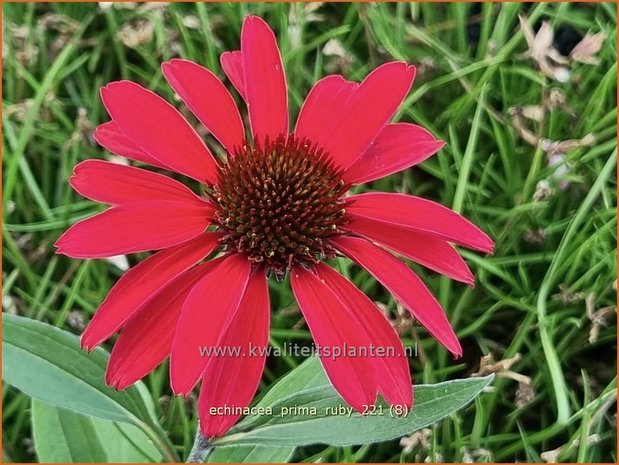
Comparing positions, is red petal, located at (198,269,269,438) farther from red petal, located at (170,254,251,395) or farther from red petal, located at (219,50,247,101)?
red petal, located at (219,50,247,101)

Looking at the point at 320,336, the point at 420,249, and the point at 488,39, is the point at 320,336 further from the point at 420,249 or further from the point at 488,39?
the point at 488,39

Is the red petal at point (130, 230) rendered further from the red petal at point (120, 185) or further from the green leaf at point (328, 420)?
the green leaf at point (328, 420)

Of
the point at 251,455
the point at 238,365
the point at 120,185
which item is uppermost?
the point at 120,185

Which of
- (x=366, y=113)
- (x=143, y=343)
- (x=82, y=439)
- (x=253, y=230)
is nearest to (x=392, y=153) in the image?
(x=366, y=113)

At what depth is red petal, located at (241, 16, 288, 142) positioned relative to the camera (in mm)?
565

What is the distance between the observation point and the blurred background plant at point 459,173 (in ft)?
2.18

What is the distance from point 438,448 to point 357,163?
274mm

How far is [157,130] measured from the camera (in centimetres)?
54

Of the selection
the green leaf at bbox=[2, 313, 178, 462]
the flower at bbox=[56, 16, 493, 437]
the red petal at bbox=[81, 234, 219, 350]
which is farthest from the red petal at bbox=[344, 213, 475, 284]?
the green leaf at bbox=[2, 313, 178, 462]

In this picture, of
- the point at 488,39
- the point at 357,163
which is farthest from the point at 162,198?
the point at 488,39

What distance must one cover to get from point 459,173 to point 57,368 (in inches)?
16.3

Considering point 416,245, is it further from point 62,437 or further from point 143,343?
point 62,437

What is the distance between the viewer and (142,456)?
62 centimetres

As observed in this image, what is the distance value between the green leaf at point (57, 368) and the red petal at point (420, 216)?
0.23 metres
